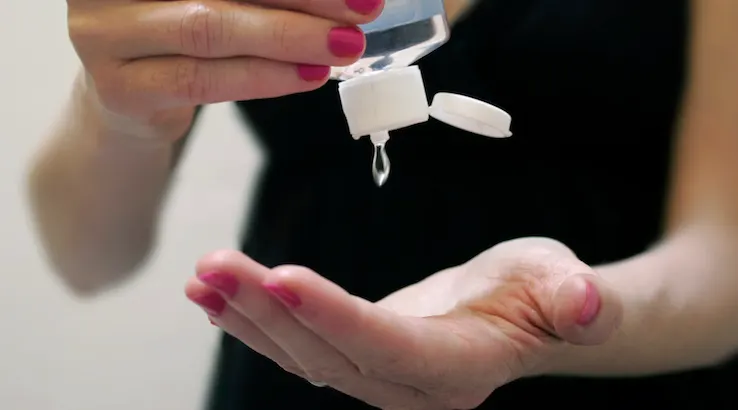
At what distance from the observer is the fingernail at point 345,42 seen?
0.27 metres

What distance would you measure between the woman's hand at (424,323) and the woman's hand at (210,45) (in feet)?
0.29

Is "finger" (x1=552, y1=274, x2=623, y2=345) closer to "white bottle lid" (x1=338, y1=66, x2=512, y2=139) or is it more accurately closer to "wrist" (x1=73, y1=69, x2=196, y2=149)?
"white bottle lid" (x1=338, y1=66, x2=512, y2=139)

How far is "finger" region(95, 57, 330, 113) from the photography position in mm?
289

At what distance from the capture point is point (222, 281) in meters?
0.23

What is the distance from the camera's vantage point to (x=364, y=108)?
0.32 m

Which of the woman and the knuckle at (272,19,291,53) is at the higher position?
the knuckle at (272,19,291,53)

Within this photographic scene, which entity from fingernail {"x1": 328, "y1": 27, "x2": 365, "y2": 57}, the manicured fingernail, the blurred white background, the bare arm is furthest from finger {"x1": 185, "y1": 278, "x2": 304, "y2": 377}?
the blurred white background

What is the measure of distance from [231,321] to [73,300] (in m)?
0.47

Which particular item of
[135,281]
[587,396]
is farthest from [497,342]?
[135,281]

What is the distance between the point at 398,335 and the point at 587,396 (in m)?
0.27

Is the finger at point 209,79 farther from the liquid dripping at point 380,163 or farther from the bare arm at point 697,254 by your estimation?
the bare arm at point 697,254

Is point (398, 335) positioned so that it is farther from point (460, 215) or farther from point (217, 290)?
point (460, 215)

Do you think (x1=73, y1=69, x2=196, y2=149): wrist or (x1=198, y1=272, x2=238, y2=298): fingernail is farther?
(x1=73, y1=69, x2=196, y2=149): wrist

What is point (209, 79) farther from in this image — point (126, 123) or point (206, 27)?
point (126, 123)
